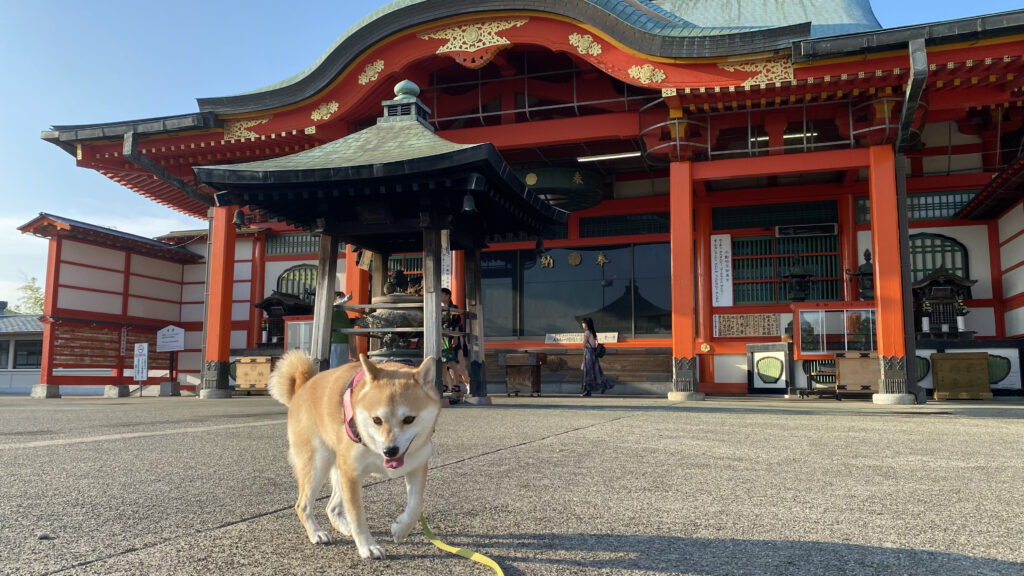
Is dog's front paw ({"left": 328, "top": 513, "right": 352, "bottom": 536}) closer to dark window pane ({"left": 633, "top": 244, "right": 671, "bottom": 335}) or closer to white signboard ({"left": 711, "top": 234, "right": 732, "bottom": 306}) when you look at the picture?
dark window pane ({"left": 633, "top": 244, "right": 671, "bottom": 335})

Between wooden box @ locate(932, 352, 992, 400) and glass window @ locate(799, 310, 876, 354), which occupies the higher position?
glass window @ locate(799, 310, 876, 354)

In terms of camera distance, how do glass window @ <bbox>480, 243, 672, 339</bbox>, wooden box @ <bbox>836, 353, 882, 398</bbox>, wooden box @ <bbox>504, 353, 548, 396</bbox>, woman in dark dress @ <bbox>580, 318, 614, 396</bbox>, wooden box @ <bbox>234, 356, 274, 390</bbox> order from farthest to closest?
glass window @ <bbox>480, 243, 672, 339</bbox>
wooden box @ <bbox>234, 356, 274, 390</bbox>
wooden box @ <bbox>504, 353, 548, 396</bbox>
woman in dark dress @ <bbox>580, 318, 614, 396</bbox>
wooden box @ <bbox>836, 353, 882, 398</bbox>

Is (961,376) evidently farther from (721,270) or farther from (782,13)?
(782,13)

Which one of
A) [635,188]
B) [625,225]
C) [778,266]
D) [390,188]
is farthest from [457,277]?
[390,188]

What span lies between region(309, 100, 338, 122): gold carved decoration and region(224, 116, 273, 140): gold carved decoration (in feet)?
3.36

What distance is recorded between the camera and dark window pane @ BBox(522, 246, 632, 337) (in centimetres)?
1507

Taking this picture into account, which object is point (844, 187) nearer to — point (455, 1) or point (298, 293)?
point (455, 1)

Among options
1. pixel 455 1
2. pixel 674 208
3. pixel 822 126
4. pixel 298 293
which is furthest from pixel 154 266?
pixel 822 126

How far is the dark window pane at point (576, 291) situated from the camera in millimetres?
15070

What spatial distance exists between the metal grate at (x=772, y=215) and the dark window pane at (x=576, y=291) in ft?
7.11

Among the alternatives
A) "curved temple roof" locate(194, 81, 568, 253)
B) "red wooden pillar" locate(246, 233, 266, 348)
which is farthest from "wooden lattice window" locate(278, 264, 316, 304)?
"curved temple roof" locate(194, 81, 568, 253)

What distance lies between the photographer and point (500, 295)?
15844mm

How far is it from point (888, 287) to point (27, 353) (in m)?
29.0

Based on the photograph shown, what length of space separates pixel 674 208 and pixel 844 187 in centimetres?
481
